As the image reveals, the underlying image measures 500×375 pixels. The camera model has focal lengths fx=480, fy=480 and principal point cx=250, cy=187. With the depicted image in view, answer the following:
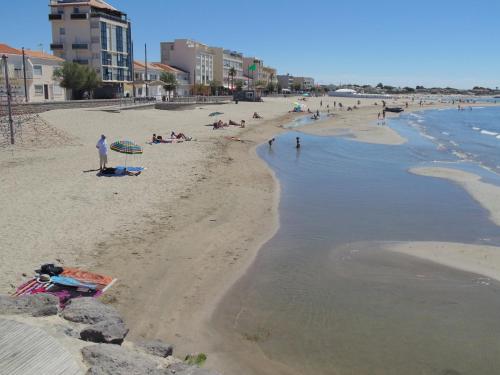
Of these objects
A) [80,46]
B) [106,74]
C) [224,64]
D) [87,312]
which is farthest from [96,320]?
[224,64]

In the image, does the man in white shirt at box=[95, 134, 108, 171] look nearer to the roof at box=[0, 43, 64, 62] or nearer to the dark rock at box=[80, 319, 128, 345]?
the dark rock at box=[80, 319, 128, 345]

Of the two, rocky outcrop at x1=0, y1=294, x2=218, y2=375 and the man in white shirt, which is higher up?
the man in white shirt

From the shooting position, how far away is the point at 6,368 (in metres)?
5.53

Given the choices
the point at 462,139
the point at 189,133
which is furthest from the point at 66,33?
the point at 462,139

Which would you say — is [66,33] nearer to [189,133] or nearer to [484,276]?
[189,133]

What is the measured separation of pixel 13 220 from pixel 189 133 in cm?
2495

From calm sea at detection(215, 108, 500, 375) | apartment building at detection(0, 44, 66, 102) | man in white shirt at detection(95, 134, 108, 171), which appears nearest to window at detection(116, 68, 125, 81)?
apartment building at detection(0, 44, 66, 102)

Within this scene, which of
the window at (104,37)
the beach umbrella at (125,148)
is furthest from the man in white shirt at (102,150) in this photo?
the window at (104,37)

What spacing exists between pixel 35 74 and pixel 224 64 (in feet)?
232

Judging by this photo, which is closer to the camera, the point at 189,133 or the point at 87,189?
the point at 87,189

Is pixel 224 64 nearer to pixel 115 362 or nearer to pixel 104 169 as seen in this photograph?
pixel 104 169

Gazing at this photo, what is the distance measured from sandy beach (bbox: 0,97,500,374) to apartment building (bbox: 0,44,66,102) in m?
31.5

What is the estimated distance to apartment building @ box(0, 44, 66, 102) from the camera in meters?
52.8

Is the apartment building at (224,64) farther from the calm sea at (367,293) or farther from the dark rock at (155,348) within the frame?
the dark rock at (155,348)
